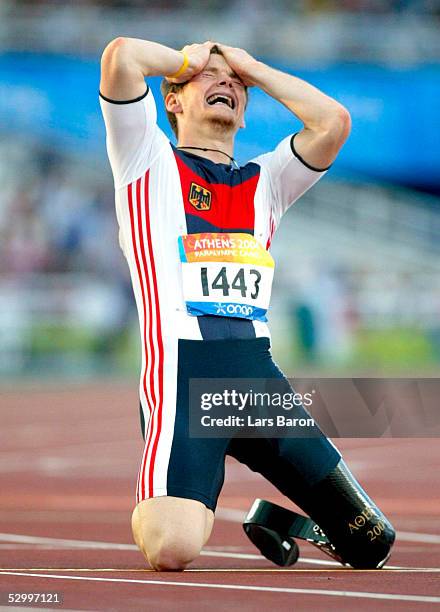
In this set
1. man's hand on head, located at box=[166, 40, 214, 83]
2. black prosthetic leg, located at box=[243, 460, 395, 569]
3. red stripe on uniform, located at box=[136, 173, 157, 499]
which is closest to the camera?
red stripe on uniform, located at box=[136, 173, 157, 499]

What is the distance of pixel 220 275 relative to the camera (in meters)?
5.04

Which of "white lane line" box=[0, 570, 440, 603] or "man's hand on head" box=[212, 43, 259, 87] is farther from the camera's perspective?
"man's hand on head" box=[212, 43, 259, 87]

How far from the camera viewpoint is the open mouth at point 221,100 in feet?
17.4

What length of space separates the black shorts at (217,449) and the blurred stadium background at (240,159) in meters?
14.3

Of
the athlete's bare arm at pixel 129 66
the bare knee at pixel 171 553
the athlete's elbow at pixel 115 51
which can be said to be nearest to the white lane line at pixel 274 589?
the bare knee at pixel 171 553

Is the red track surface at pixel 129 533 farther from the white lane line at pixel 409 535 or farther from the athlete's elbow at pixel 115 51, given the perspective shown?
the athlete's elbow at pixel 115 51

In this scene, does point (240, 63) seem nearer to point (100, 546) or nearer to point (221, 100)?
point (221, 100)

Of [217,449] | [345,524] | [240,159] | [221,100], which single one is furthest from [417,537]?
[240,159]

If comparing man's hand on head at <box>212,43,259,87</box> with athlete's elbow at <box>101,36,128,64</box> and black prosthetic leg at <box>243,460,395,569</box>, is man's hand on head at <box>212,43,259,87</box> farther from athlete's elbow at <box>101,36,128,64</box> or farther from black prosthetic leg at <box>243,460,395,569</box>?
black prosthetic leg at <box>243,460,395,569</box>

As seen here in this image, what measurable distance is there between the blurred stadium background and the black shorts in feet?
47.0

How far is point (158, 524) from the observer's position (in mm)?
4719

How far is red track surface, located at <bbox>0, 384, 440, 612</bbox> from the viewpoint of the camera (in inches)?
163

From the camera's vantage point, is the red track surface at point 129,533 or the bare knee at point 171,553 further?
the bare knee at point 171,553

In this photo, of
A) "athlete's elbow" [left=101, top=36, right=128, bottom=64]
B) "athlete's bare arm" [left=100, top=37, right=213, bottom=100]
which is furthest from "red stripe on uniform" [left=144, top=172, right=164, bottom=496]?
"athlete's elbow" [left=101, top=36, right=128, bottom=64]
